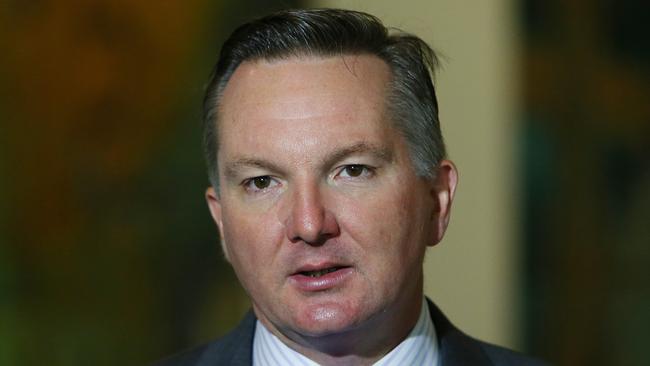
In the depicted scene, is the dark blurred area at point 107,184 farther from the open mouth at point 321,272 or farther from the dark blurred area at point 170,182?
the open mouth at point 321,272

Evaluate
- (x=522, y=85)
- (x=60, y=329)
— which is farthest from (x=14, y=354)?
(x=522, y=85)

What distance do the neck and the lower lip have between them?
0.41ft

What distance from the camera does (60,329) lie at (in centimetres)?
438

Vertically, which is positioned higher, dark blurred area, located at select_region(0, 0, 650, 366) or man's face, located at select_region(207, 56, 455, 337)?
man's face, located at select_region(207, 56, 455, 337)

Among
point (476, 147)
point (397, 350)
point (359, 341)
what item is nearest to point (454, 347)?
point (397, 350)

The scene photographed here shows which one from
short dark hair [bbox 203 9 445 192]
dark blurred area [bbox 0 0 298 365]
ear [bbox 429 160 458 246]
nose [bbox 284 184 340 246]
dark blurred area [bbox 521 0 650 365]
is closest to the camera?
nose [bbox 284 184 340 246]

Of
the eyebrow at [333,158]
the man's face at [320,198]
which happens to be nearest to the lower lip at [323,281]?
the man's face at [320,198]

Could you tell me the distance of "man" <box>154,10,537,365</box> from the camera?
2527mm

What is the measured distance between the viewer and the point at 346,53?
267 centimetres

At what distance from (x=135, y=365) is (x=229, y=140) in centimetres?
208

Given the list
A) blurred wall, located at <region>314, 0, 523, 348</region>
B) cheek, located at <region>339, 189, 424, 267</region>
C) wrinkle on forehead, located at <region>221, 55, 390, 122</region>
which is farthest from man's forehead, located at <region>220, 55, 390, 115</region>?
blurred wall, located at <region>314, 0, 523, 348</region>

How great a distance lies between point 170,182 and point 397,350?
2.07 m

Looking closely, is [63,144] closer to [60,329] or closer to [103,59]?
[103,59]

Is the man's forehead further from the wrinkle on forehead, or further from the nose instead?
the nose
